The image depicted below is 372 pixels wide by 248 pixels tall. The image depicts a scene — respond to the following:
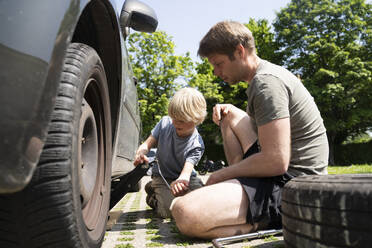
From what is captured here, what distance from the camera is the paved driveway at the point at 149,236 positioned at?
7.14 feet

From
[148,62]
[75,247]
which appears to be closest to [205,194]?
[75,247]

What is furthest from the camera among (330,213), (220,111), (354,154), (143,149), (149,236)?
(354,154)

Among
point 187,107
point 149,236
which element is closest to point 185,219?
point 149,236

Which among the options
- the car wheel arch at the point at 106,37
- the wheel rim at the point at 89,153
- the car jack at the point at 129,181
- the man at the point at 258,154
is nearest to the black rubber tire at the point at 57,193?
the wheel rim at the point at 89,153

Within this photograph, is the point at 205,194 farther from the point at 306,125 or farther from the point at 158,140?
the point at 158,140

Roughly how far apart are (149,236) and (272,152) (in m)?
1.05

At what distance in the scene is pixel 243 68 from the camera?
2.63 meters

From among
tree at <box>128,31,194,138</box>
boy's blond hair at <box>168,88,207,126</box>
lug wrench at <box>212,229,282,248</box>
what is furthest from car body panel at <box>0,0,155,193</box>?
tree at <box>128,31,194,138</box>

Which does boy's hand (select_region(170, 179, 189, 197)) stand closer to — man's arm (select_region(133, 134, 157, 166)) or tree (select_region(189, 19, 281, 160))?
man's arm (select_region(133, 134, 157, 166))

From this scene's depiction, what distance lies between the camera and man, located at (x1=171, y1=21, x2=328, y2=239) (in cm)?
225

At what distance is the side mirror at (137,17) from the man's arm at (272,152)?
113cm

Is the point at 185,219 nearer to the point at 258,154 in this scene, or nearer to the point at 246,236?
the point at 246,236

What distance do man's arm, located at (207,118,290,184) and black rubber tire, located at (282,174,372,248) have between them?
604 mm

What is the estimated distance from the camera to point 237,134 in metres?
2.74
